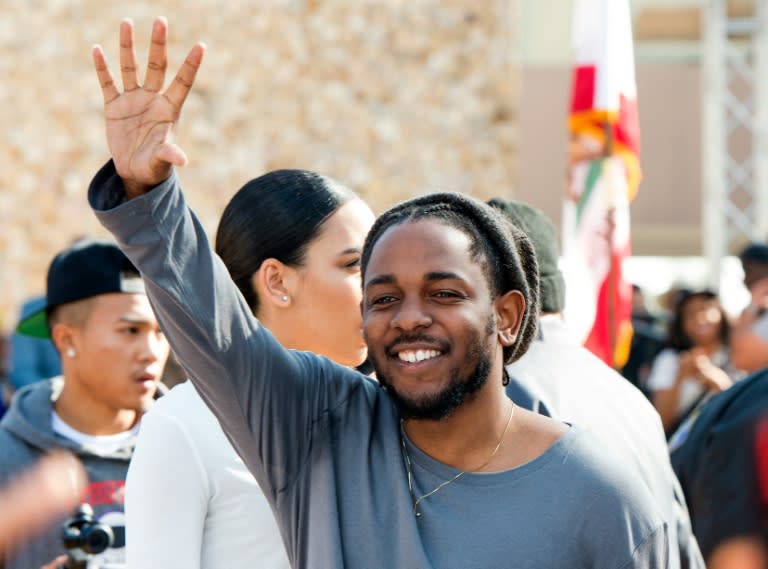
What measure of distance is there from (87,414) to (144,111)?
1568 mm

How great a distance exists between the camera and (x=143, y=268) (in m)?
1.70

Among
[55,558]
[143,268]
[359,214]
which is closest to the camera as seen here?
[143,268]

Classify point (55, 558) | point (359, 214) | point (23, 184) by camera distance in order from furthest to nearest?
1. point (23, 184)
2. point (55, 558)
3. point (359, 214)

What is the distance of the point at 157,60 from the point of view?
67.8 inches

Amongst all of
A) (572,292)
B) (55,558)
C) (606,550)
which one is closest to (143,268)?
(606,550)

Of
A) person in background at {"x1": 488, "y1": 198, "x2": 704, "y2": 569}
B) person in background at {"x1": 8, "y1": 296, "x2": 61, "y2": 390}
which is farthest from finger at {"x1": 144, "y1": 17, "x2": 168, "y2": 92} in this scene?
person in background at {"x1": 8, "y1": 296, "x2": 61, "y2": 390}

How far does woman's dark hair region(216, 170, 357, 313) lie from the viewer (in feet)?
7.57

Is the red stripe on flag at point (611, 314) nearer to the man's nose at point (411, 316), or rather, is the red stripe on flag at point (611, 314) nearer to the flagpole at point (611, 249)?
the flagpole at point (611, 249)

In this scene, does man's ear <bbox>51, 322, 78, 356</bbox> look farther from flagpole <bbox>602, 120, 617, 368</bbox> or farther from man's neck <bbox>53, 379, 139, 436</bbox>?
flagpole <bbox>602, 120, 617, 368</bbox>

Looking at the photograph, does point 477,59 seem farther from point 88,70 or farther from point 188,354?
point 188,354

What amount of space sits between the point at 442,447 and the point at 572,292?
7.10 feet

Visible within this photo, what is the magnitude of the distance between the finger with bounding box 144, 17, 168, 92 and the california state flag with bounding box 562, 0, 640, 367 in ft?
7.85

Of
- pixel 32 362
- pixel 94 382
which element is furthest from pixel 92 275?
pixel 32 362

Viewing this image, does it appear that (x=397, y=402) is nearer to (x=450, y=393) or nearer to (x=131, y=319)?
(x=450, y=393)
